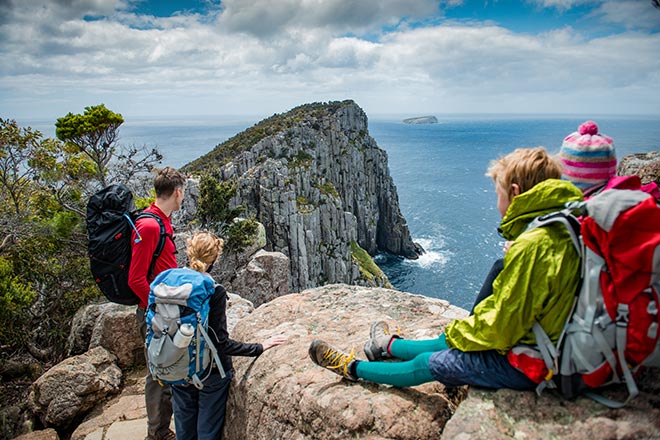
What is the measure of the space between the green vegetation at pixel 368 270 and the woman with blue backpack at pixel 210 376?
66898mm

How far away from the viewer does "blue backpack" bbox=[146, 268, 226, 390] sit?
4.69 metres

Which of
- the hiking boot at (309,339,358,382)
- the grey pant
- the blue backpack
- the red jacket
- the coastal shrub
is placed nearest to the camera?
the blue backpack

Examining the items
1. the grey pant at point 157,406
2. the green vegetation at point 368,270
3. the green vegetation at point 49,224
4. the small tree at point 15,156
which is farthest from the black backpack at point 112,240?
the green vegetation at point 368,270

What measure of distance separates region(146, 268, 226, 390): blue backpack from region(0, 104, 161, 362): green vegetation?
10079mm

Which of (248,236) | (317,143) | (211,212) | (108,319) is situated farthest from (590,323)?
(317,143)

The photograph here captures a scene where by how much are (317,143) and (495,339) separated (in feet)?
268

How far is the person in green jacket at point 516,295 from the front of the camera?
3.43 meters

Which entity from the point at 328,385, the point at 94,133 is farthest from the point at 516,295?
the point at 94,133

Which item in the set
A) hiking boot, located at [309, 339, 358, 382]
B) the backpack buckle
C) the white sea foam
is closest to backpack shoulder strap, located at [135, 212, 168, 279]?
hiking boot, located at [309, 339, 358, 382]

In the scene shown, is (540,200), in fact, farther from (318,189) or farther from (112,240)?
(318,189)

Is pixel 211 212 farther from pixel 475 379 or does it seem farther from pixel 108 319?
pixel 475 379

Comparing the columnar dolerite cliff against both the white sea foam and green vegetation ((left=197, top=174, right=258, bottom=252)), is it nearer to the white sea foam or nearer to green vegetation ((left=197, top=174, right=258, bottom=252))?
the white sea foam

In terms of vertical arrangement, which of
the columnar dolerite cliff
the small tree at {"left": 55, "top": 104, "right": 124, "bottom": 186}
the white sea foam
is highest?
the small tree at {"left": 55, "top": 104, "right": 124, "bottom": 186}

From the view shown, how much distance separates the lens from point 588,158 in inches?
158
